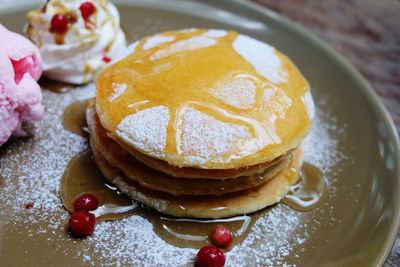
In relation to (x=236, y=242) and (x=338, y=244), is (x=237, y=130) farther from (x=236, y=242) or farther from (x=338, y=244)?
(x=338, y=244)

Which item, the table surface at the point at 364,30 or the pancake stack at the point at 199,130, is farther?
the table surface at the point at 364,30

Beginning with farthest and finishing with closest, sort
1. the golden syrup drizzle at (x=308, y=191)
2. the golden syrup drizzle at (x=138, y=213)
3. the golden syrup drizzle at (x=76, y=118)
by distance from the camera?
the golden syrup drizzle at (x=76, y=118), the golden syrup drizzle at (x=308, y=191), the golden syrup drizzle at (x=138, y=213)

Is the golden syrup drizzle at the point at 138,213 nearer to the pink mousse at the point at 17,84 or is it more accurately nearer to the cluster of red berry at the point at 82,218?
the cluster of red berry at the point at 82,218

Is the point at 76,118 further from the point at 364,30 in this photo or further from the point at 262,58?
the point at 364,30

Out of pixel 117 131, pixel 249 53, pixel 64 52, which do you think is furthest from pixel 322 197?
pixel 64 52

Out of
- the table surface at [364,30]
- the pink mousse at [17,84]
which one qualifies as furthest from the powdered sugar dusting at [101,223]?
the table surface at [364,30]

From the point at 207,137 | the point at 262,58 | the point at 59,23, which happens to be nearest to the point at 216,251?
the point at 207,137
